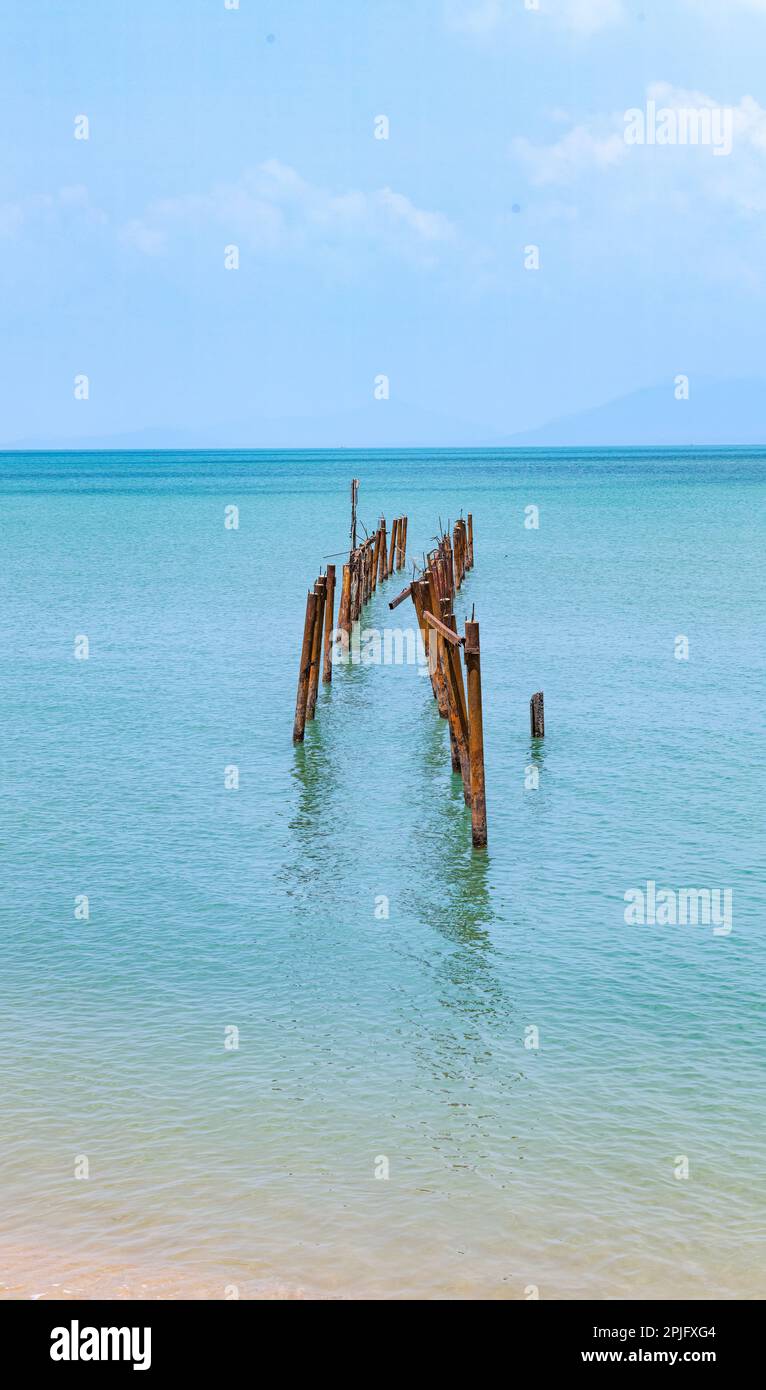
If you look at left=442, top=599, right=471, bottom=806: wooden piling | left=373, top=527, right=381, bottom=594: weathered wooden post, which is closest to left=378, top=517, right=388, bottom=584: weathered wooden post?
left=373, top=527, right=381, bottom=594: weathered wooden post

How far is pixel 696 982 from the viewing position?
12469 mm

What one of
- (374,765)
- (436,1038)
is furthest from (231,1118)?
(374,765)

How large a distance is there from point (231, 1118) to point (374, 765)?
33.2 feet

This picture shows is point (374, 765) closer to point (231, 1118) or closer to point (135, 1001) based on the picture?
point (135, 1001)

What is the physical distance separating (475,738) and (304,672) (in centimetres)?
559

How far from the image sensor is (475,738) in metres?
15.6

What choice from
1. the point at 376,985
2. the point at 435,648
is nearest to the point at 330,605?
the point at 435,648

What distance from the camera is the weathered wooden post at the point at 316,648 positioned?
2050 centimetres

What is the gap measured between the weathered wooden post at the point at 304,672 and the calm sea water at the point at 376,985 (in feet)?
1.54

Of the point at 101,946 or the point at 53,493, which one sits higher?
the point at 53,493

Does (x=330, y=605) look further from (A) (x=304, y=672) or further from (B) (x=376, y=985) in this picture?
(B) (x=376, y=985)

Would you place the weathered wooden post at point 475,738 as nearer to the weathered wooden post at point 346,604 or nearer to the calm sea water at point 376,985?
the calm sea water at point 376,985

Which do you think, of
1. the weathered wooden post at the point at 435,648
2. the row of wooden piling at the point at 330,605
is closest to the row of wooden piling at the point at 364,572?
the row of wooden piling at the point at 330,605

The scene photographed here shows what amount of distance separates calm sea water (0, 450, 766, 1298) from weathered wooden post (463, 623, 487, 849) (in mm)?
432
